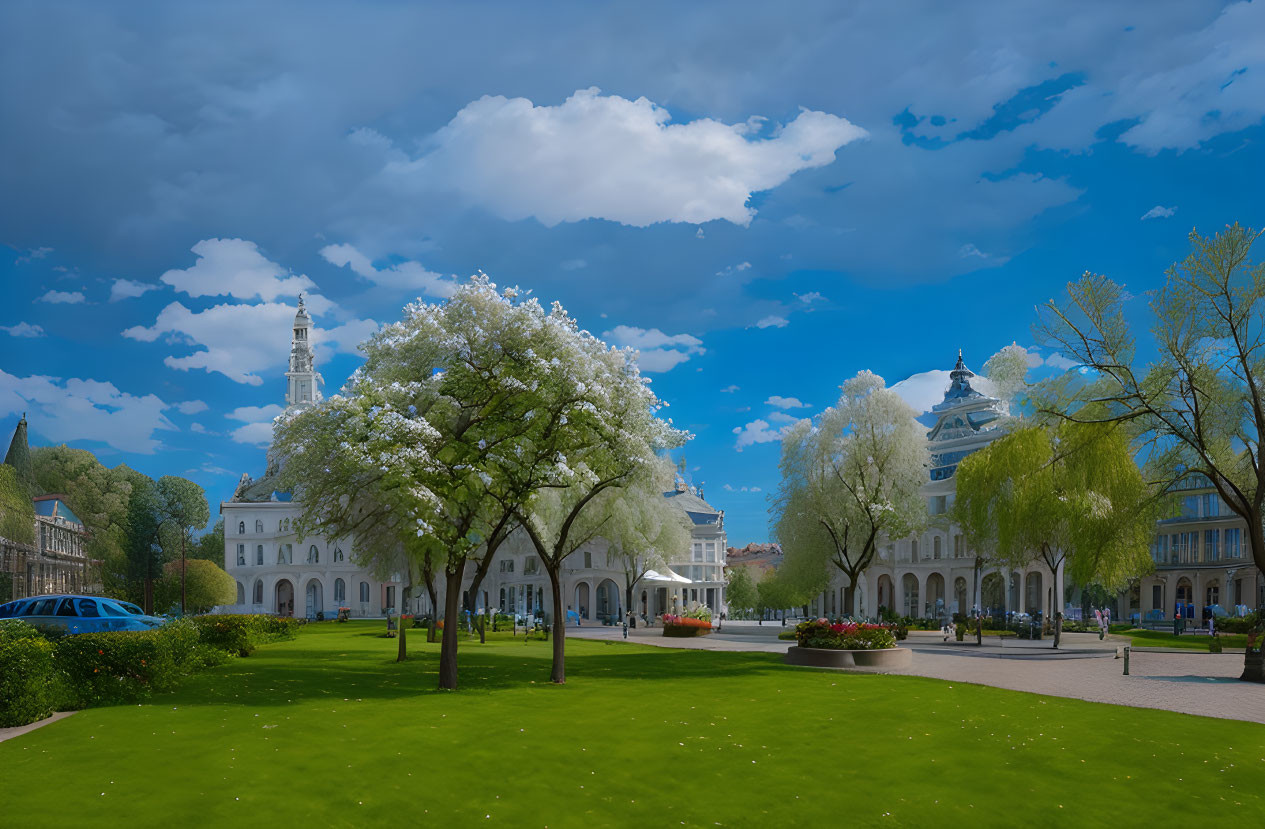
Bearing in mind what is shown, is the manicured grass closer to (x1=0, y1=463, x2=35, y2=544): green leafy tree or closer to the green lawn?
the green lawn

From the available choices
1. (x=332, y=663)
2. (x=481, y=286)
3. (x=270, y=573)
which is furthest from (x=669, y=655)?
(x=270, y=573)

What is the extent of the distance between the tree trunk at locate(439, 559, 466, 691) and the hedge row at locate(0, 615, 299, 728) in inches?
232

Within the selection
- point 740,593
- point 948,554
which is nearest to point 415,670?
point 948,554

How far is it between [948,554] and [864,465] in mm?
33549

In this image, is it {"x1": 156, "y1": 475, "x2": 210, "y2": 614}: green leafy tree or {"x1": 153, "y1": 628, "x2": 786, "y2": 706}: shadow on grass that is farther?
{"x1": 156, "y1": 475, "x2": 210, "y2": 614}: green leafy tree

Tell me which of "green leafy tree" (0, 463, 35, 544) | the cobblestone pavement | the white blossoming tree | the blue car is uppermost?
the white blossoming tree

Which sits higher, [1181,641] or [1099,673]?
[1099,673]

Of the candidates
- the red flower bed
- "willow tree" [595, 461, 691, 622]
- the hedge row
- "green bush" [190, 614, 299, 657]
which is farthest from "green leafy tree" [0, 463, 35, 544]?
the red flower bed

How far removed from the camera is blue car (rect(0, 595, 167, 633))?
2912 cm

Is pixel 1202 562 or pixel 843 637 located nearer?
pixel 843 637

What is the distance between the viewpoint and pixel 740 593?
11669 cm

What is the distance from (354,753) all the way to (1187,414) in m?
27.0

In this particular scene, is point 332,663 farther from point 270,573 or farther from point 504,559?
point 270,573

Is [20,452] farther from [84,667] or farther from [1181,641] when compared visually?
[1181,641]
